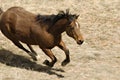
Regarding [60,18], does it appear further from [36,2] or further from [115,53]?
[36,2]

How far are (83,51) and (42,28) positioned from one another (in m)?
1.93

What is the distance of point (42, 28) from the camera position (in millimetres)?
8578

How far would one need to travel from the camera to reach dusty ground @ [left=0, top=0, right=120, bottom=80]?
28.2ft

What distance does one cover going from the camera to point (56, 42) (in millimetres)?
8414

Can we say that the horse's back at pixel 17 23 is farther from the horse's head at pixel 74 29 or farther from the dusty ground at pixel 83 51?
the horse's head at pixel 74 29

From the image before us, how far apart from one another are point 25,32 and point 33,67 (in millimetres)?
870

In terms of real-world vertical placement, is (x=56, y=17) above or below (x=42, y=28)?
above

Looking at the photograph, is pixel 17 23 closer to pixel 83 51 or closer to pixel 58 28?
pixel 58 28

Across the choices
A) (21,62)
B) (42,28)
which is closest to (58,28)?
(42,28)

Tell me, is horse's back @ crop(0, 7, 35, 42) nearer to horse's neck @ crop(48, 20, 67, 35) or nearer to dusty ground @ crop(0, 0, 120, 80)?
horse's neck @ crop(48, 20, 67, 35)

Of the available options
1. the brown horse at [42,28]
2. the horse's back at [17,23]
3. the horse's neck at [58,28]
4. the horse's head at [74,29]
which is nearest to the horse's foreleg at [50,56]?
the brown horse at [42,28]

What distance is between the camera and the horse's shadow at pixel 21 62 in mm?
8867

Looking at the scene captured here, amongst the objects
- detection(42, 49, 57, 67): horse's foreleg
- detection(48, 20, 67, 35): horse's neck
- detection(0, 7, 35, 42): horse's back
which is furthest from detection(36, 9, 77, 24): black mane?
detection(42, 49, 57, 67): horse's foreleg

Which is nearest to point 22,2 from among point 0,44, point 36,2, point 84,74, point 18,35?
point 36,2
